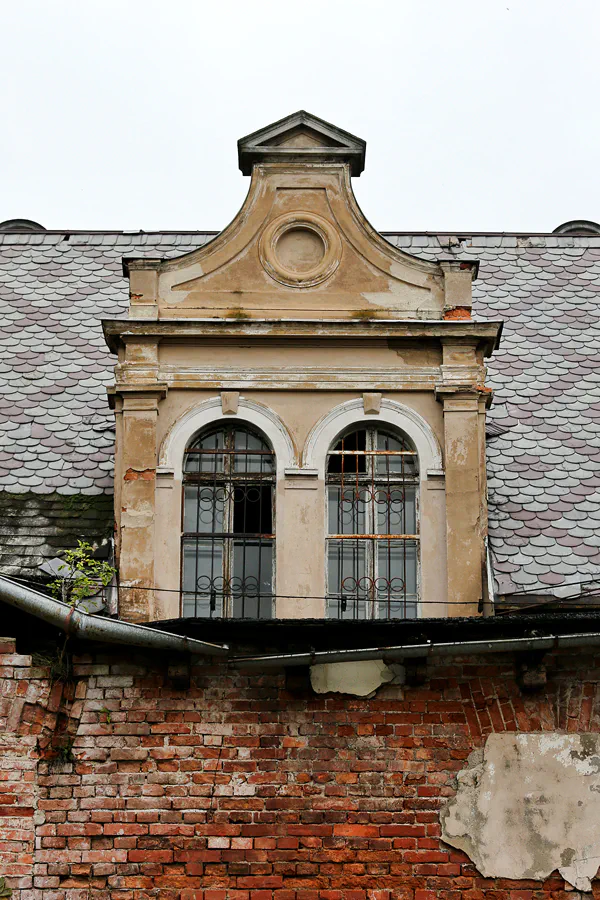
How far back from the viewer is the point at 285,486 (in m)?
10.9

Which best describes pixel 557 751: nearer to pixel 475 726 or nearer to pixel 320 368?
pixel 475 726

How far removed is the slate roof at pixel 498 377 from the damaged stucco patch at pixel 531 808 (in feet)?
3.82

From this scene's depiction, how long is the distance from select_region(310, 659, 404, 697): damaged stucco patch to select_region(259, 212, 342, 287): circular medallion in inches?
123

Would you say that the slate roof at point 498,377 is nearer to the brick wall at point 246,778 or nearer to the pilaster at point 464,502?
the pilaster at point 464,502

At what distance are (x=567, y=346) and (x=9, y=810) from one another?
666cm

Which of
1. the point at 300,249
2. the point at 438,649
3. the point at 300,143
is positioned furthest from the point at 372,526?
the point at 300,143

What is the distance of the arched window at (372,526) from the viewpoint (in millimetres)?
10641

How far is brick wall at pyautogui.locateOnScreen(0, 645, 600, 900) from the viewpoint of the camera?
9.58m

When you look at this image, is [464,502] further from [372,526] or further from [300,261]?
[300,261]

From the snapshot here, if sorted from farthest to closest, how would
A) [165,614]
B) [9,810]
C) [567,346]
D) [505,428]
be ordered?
[567,346] < [505,428] < [165,614] < [9,810]

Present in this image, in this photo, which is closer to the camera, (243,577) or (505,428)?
(243,577)

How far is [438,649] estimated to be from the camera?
31.9ft

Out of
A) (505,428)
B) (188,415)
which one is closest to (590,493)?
(505,428)

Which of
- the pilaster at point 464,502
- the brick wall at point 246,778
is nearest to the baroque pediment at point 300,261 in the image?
the pilaster at point 464,502
